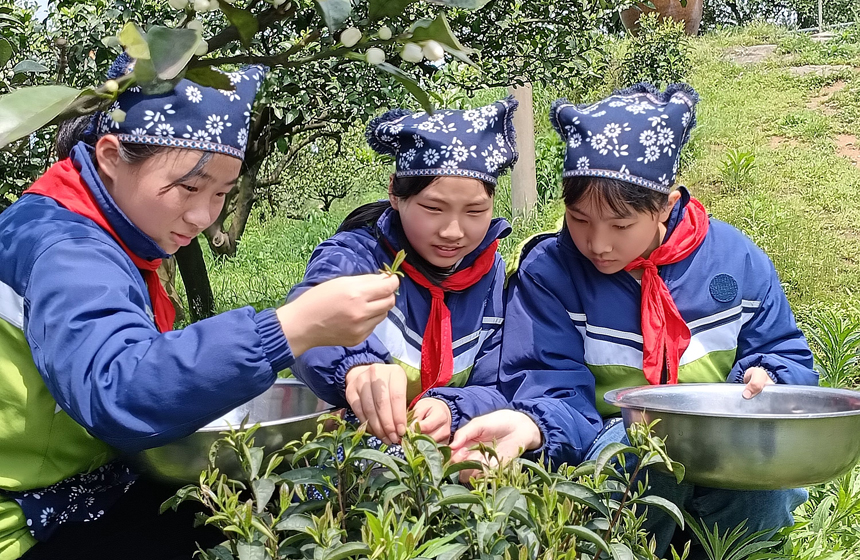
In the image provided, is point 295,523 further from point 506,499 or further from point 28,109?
point 28,109

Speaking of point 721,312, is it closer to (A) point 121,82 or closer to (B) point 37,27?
(A) point 121,82

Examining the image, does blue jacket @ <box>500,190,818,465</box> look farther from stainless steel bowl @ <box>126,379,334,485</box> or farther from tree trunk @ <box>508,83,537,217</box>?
tree trunk @ <box>508,83,537,217</box>

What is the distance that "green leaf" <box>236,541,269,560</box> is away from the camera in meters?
1.15

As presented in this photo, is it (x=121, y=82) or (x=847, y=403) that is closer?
(x=121, y=82)

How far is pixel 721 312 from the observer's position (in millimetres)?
2332

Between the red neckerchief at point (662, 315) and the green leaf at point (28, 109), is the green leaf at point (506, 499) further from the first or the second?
the red neckerchief at point (662, 315)

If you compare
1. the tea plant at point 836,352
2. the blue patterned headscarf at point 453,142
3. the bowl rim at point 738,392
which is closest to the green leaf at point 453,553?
the bowl rim at point 738,392

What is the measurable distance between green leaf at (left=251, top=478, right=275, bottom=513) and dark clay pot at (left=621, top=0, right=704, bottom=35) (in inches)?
424

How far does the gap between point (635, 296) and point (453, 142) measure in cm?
63

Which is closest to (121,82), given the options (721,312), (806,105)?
(721,312)

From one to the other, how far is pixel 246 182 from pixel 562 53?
2.44 m

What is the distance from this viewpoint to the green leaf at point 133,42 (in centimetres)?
98

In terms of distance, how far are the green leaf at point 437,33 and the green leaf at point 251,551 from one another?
685 mm

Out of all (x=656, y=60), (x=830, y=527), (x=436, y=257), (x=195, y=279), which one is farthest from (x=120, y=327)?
(x=656, y=60)
